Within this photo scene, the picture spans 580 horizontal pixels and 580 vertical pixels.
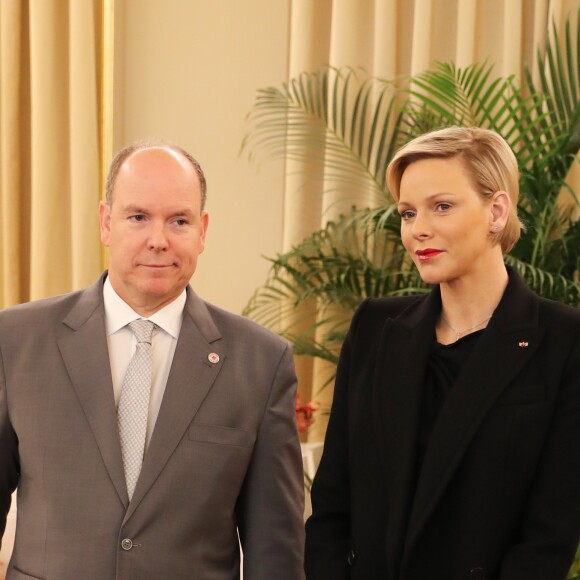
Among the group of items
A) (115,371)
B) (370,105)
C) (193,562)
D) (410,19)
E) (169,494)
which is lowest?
(193,562)

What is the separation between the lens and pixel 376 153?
4480 millimetres

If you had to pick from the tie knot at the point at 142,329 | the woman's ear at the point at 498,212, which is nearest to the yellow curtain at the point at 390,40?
the tie knot at the point at 142,329

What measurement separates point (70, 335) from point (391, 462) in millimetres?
744

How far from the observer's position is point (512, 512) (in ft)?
6.37

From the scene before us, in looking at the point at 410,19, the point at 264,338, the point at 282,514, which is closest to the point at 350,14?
the point at 410,19

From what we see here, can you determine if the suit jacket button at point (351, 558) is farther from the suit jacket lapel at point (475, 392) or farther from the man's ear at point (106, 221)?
the man's ear at point (106, 221)

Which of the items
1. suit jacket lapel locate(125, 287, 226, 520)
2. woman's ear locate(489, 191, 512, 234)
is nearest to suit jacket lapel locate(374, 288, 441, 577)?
woman's ear locate(489, 191, 512, 234)

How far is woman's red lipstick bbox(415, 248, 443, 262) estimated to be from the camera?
2.00 metres

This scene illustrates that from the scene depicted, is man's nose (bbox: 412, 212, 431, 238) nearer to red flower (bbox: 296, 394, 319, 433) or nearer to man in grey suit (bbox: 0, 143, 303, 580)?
man in grey suit (bbox: 0, 143, 303, 580)

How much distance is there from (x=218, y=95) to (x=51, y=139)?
0.81 metres

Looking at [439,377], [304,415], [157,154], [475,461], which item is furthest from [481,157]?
[304,415]

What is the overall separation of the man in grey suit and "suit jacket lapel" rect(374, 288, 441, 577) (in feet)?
0.87

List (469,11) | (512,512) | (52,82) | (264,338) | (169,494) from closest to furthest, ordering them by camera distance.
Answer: (512,512)
(169,494)
(264,338)
(469,11)
(52,82)

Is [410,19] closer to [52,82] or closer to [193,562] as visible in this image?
[52,82]
